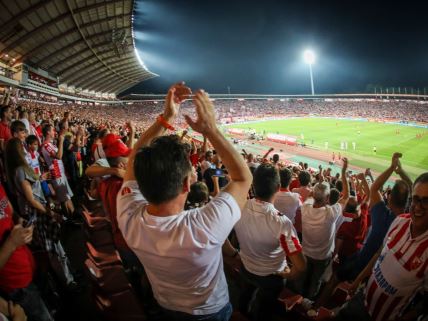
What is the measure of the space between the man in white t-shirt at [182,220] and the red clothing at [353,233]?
2867 millimetres

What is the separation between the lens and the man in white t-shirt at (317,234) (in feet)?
11.9

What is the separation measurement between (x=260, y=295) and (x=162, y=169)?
2114mm

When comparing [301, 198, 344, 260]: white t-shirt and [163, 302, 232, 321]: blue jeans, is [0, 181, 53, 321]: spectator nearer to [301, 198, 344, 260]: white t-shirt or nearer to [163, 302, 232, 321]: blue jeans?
[163, 302, 232, 321]: blue jeans

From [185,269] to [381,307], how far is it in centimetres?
197

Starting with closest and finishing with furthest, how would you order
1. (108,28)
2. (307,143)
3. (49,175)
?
(49,175), (108,28), (307,143)

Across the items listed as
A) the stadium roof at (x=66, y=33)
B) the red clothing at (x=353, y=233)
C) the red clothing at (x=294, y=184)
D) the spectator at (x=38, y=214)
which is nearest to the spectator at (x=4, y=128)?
the spectator at (x=38, y=214)

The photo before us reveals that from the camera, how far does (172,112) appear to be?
212 centimetres

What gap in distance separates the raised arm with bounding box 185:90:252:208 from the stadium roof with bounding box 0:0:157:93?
24.4 metres

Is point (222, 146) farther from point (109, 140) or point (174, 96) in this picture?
point (109, 140)

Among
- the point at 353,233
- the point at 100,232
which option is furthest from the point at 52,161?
the point at 353,233

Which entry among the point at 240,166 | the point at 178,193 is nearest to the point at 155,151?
the point at 178,193

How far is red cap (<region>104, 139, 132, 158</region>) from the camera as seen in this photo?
3542 millimetres

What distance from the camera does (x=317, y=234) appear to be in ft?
12.1

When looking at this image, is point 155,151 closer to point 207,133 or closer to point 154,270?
point 207,133
